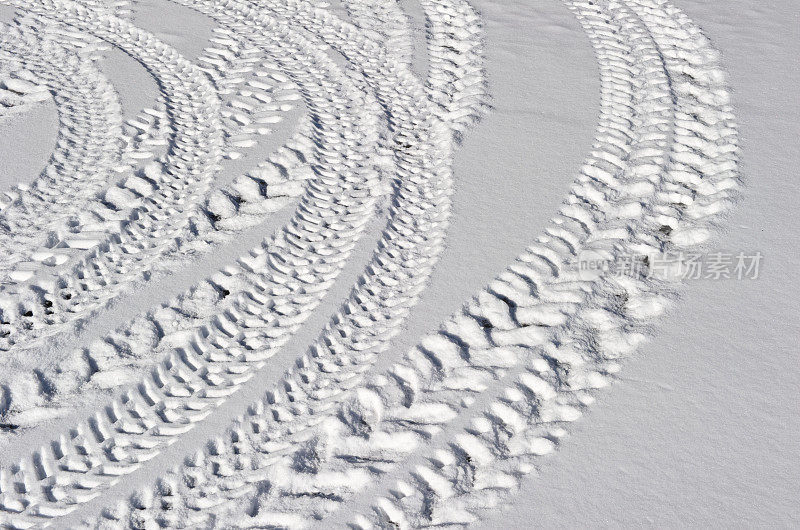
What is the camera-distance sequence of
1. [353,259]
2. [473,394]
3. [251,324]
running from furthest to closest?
[353,259] → [251,324] → [473,394]

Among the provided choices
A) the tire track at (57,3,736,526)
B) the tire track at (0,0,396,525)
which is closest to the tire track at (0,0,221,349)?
the tire track at (0,0,396,525)

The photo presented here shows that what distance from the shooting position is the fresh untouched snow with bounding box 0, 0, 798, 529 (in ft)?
7.12

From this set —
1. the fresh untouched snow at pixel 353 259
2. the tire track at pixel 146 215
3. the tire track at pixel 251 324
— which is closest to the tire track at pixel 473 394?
the fresh untouched snow at pixel 353 259

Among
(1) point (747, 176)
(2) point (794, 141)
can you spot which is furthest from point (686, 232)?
(2) point (794, 141)

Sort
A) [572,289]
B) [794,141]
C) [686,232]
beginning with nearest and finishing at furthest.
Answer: [572,289], [686,232], [794,141]

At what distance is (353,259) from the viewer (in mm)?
2883

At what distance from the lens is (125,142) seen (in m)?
3.41

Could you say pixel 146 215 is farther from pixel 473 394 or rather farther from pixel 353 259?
pixel 473 394

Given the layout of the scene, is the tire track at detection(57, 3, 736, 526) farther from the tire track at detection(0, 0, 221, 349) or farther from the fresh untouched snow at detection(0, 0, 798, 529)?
the tire track at detection(0, 0, 221, 349)

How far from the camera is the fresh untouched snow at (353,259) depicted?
2.17m

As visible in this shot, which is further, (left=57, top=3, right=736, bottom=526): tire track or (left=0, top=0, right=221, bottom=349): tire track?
(left=0, top=0, right=221, bottom=349): tire track

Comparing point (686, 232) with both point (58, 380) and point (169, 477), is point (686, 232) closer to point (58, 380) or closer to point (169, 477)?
point (169, 477)

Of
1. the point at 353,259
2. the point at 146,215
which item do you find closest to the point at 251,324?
the point at 353,259

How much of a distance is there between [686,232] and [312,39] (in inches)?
93.9
